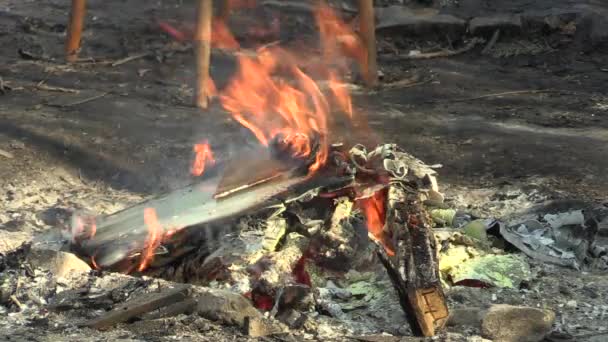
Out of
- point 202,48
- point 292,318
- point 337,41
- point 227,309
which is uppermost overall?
point 202,48

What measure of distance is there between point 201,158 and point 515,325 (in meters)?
3.44

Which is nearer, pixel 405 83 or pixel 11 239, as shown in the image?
pixel 11 239

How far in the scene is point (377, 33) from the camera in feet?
39.0

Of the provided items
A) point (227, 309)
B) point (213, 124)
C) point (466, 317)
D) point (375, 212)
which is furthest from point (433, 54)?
point (227, 309)

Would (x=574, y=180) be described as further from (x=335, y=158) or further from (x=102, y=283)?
(x=102, y=283)

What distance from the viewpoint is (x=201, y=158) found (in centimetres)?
726

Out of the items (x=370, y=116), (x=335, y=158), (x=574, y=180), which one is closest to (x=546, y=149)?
(x=574, y=180)

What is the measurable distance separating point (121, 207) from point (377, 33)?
6.19 meters

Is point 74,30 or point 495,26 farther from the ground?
point 74,30

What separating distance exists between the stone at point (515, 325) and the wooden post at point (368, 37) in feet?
17.8

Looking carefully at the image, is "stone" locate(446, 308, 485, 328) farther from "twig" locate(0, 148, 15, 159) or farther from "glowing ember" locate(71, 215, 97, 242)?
"twig" locate(0, 148, 15, 159)

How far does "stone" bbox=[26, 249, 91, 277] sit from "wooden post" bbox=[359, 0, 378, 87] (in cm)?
506

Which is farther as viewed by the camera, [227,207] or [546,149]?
[546,149]

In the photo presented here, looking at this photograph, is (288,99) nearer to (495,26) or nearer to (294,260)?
(294,260)
